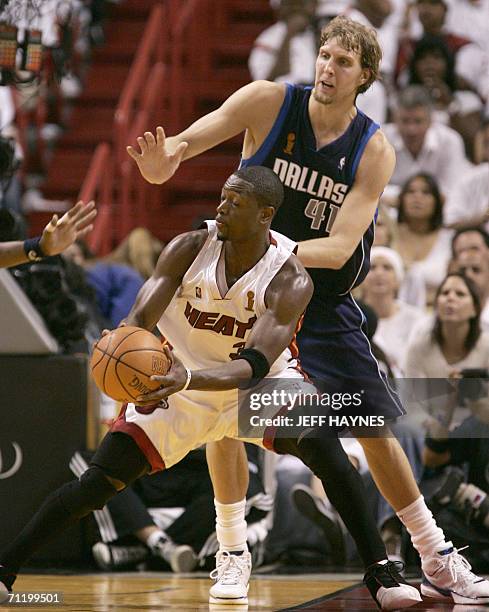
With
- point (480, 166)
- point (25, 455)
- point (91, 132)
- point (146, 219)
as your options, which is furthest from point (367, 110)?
point (25, 455)

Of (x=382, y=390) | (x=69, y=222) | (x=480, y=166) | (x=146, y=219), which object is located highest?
(x=69, y=222)

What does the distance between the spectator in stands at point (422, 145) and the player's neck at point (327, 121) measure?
4499 mm

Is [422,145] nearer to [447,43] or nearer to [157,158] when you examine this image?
[447,43]

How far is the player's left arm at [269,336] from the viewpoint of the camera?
4352 mm

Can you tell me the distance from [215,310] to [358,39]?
1.28 m

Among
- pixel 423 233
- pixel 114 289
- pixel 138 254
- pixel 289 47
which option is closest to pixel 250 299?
pixel 114 289

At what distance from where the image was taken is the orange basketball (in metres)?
4.29

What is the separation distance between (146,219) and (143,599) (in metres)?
5.44

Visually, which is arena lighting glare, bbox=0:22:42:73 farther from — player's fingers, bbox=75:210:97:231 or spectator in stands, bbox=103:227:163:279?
spectator in stands, bbox=103:227:163:279

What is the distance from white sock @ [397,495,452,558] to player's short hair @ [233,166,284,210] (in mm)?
1361

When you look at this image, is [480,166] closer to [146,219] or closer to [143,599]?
[146,219]

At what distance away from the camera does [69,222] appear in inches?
207

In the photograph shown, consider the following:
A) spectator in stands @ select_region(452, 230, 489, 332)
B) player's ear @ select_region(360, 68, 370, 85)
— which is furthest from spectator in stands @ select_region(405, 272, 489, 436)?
player's ear @ select_region(360, 68, 370, 85)

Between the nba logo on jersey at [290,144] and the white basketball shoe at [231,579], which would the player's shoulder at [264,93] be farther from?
the white basketball shoe at [231,579]
